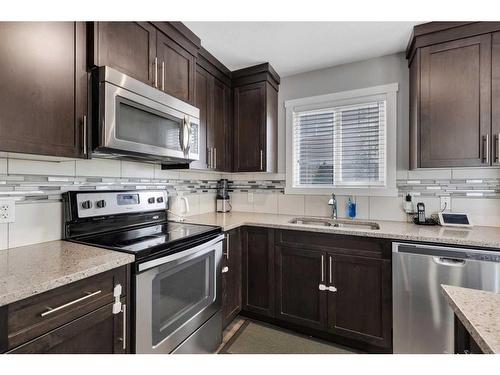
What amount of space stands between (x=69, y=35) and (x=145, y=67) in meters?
0.39

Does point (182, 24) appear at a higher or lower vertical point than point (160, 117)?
higher

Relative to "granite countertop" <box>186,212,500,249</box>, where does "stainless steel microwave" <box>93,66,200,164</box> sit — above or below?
above

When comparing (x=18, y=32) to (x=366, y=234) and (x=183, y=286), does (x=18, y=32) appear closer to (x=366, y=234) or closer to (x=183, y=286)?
(x=183, y=286)

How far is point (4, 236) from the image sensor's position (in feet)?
3.94

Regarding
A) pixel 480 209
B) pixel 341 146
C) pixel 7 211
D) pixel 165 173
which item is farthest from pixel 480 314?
pixel 165 173

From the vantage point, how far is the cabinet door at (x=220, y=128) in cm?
229

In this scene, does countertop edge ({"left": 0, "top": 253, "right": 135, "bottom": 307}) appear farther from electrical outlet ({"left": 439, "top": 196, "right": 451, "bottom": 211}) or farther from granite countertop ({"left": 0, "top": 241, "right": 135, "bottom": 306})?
electrical outlet ({"left": 439, "top": 196, "right": 451, "bottom": 211})

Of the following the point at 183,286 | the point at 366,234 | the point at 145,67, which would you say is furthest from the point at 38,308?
the point at 366,234

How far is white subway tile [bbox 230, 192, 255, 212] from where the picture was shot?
9.21 feet

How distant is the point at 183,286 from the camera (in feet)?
4.76

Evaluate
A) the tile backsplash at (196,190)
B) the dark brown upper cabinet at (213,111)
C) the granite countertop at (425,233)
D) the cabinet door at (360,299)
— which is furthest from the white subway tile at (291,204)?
the cabinet door at (360,299)

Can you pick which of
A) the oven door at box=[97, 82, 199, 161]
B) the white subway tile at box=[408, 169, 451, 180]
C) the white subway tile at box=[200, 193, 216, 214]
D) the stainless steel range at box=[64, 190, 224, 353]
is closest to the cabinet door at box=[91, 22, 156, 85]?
the oven door at box=[97, 82, 199, 161]

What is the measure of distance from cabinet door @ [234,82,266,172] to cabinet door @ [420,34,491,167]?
50.6 inches

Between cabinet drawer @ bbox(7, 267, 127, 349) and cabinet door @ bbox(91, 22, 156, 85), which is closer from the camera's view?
cabinet drawer @ bbox(7, 267, 127, 349)
